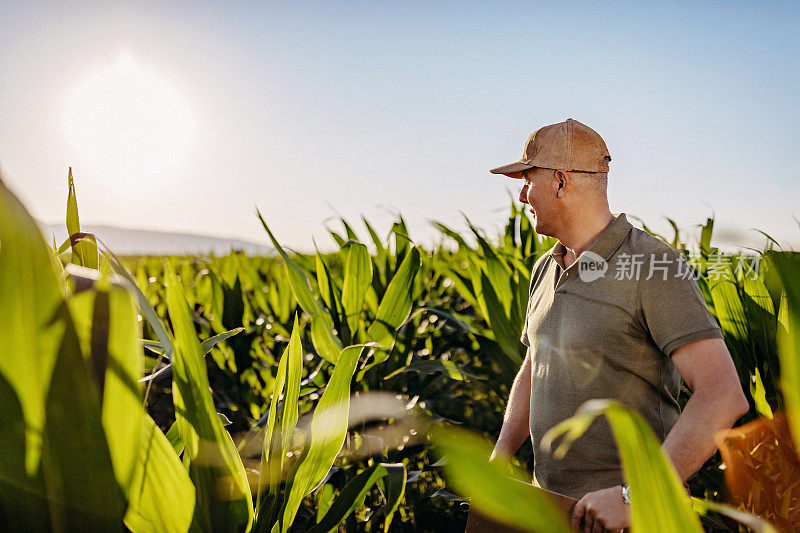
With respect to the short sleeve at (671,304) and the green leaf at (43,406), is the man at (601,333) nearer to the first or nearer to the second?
the short sleeve at (671,304)

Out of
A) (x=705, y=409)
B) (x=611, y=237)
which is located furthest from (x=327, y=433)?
(x=611, y=237)

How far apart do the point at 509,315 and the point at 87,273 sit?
1447 millimetres

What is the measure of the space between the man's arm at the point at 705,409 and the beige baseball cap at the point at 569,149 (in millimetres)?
428

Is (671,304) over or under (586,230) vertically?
under

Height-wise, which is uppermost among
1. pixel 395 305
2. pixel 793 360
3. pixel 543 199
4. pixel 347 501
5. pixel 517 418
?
pixel 543 199

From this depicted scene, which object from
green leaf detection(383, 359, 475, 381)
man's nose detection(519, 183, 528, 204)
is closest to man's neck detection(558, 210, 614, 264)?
man's nose detection(519, 183, 528, 204)

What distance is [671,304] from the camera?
105cm

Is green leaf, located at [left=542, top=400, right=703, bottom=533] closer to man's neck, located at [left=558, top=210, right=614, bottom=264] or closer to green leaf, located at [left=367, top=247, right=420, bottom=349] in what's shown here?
man's neck, located at [left=558, top=210, right=614, bottom=264]

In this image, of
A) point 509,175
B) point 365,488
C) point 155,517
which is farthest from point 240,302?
point 155,517

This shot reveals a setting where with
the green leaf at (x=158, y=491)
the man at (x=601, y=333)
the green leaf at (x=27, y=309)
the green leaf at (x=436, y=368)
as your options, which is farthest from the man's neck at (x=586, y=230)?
the green leaf at (x=27, y=309)

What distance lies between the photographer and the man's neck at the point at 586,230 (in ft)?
4.11

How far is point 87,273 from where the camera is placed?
42cm

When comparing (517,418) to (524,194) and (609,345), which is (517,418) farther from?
(524,194)

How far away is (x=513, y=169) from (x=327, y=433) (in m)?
0.82
